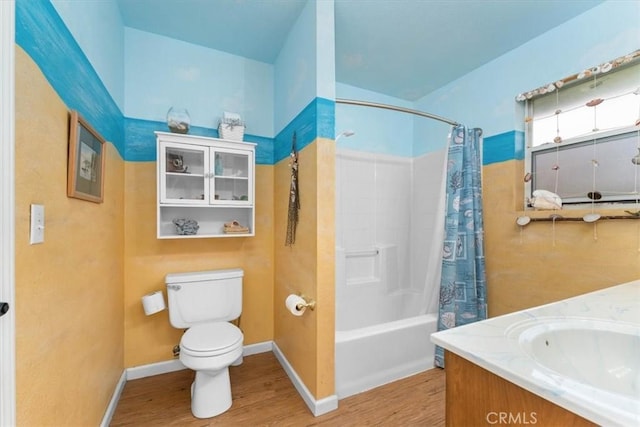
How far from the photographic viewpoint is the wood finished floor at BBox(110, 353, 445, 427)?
1.46 meters

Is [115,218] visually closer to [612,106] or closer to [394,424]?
[394,424]

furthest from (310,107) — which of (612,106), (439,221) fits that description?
(612,106)

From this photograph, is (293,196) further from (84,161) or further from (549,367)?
(549,367)

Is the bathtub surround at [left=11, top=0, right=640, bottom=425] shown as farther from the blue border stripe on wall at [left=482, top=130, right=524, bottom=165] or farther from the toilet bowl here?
the toilet bowl

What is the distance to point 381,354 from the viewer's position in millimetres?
1767

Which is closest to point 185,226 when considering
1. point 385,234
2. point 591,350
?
A: point 385,234

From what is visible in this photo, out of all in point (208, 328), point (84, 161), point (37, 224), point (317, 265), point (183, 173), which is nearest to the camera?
point (37, 224)

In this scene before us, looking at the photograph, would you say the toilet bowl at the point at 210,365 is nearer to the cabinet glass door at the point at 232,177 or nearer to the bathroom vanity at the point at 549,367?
the cabinet glass door at the point at 232,177

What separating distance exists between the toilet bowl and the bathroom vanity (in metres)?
1.20

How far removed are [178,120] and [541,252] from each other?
2730 mm

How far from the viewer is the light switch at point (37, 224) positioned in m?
0.78

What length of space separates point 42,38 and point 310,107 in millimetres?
1142

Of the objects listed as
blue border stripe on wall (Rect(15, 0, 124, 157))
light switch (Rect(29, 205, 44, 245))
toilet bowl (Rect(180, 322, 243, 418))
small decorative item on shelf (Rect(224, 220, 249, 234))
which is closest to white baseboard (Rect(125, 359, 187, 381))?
toilet bowl (Rect(180, 322, 243, 418))

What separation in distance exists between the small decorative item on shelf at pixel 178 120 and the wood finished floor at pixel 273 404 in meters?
1.80
